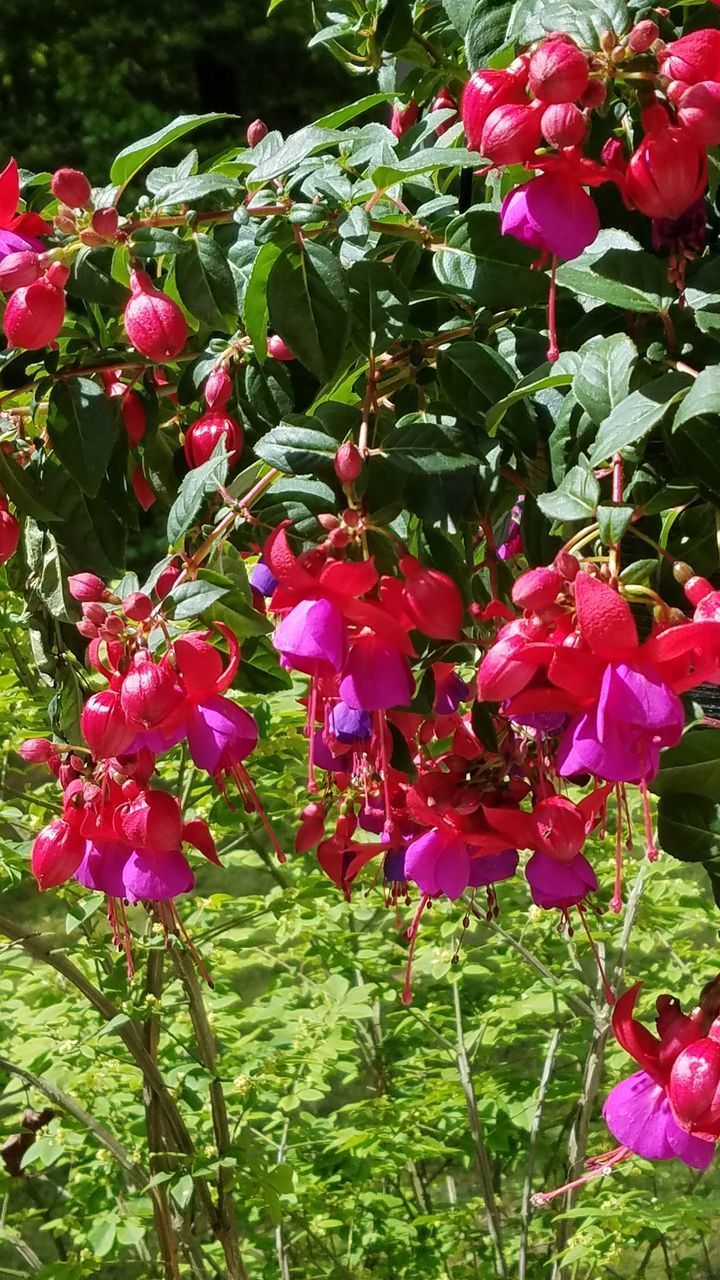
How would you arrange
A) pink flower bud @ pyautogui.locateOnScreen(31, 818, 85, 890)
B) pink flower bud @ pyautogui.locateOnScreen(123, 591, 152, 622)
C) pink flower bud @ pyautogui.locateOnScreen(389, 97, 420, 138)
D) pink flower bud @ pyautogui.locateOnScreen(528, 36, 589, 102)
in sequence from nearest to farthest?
pink flower bud @ pyautogui.locateOnScreen(528, 36, 589, 102)
pink flower bud @ pyautogui.locateOnScreen(123, 591, 152, 622)
pink flower bud @ pyautogui.locateOnScreen(31, 818, 85, 890)
pink flower bud @ pyautogui.locateOnScreen(389, 97, 420, 138)

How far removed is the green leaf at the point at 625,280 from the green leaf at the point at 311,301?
0.09 m

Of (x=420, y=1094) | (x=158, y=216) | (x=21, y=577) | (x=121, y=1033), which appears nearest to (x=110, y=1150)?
(x=121, y=1033)

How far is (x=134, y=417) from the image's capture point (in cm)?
71

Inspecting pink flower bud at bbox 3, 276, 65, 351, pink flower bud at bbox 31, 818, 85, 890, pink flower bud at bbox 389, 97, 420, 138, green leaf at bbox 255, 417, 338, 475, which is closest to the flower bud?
green leaf at bbox 255, 417, 338, 475

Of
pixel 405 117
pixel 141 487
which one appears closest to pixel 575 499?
pixel 141 487

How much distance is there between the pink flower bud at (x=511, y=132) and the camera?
441 millimetres

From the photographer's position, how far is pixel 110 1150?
4.19ft

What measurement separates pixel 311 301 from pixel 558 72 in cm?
15

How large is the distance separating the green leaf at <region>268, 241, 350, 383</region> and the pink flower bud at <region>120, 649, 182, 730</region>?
143 mm

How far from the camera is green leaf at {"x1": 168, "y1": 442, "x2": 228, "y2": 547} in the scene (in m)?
0.56

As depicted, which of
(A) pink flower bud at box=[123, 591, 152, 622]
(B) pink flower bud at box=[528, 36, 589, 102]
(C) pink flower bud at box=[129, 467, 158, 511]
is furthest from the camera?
(C) pink flower bud at box=[129, 467, 158, 511]

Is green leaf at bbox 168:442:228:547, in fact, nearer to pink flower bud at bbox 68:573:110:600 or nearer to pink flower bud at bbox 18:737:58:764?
pink flower bud at bbox 68:573:110:600

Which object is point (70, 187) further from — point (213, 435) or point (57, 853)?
point (57, 853)

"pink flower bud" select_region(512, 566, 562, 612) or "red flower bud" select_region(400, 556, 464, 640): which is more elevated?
"pink flower bud" select_region(512, 566, 562, 612)
